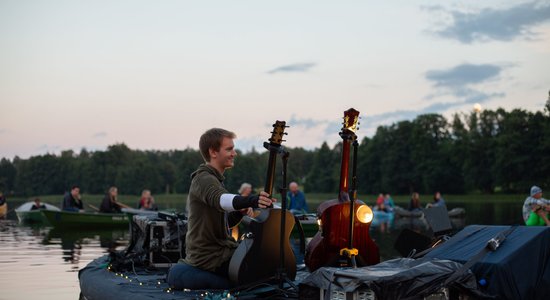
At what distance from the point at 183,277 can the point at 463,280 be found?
2878 mm

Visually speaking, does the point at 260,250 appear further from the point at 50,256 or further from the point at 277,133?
the point at 50,256

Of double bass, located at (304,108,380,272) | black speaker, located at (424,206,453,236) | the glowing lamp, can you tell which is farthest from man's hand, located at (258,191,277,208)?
the glowing lamp

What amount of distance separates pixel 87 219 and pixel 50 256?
34.6 feet

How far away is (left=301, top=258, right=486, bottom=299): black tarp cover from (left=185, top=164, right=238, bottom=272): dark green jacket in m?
1.42

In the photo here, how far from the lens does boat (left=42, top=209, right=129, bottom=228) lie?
90.4 ft

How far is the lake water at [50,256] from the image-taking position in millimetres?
11688

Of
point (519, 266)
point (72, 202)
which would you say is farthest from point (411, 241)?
point (72, 202)

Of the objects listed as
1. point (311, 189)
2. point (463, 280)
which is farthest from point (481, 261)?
point (311, 189)

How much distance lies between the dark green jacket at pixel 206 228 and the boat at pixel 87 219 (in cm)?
2050

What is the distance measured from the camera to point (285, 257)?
24.3ft

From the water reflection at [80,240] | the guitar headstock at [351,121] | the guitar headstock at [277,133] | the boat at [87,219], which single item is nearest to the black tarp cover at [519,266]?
the guitar headstock at [277,133]

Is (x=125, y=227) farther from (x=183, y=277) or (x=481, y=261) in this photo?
(x=481, y=261)

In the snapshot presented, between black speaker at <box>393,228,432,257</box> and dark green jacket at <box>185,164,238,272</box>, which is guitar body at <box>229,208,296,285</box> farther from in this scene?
black speaker at <box>393,228,432,257</box>

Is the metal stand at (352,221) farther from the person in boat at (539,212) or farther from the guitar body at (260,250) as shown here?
the person in boat at (539,212)
